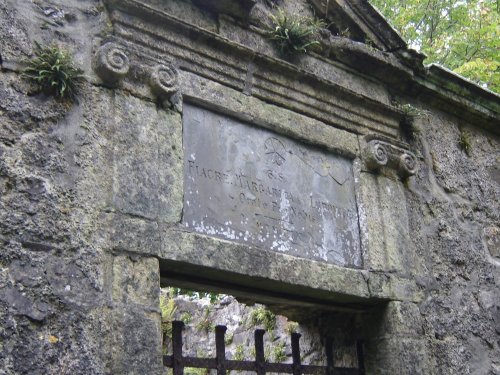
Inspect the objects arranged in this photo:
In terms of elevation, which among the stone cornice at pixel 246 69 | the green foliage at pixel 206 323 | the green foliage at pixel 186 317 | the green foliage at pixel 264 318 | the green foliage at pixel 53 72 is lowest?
the green foliage at pixel 264 318

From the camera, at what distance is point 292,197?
368 centimetres

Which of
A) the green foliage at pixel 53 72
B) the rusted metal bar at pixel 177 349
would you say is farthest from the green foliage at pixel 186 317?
the green foliage at pixel 53 72

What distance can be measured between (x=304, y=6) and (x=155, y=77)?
4.63 ft

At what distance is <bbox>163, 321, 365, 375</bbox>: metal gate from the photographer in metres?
3.15

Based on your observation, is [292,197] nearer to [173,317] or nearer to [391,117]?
[391,117]

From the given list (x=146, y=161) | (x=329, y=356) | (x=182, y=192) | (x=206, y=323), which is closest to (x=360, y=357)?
(x=329, y=356)

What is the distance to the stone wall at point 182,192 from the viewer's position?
2643 mm

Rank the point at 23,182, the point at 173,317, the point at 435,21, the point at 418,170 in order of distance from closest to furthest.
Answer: the point at 23,182
the point at 418,170
the point at 173,317
the point at 435,21

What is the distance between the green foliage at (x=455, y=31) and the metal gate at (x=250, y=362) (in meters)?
4.03

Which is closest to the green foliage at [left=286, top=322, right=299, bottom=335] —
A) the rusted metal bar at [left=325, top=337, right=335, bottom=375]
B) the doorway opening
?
the doorway opening

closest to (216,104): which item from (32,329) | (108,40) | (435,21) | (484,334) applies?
(108,40)

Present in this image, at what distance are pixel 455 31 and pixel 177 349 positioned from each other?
6.26 meters

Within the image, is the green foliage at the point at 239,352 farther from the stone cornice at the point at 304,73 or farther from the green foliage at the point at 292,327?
the stone cornice at the point at 304,73

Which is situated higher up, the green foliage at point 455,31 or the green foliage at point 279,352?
the green foliage at point 455,31
